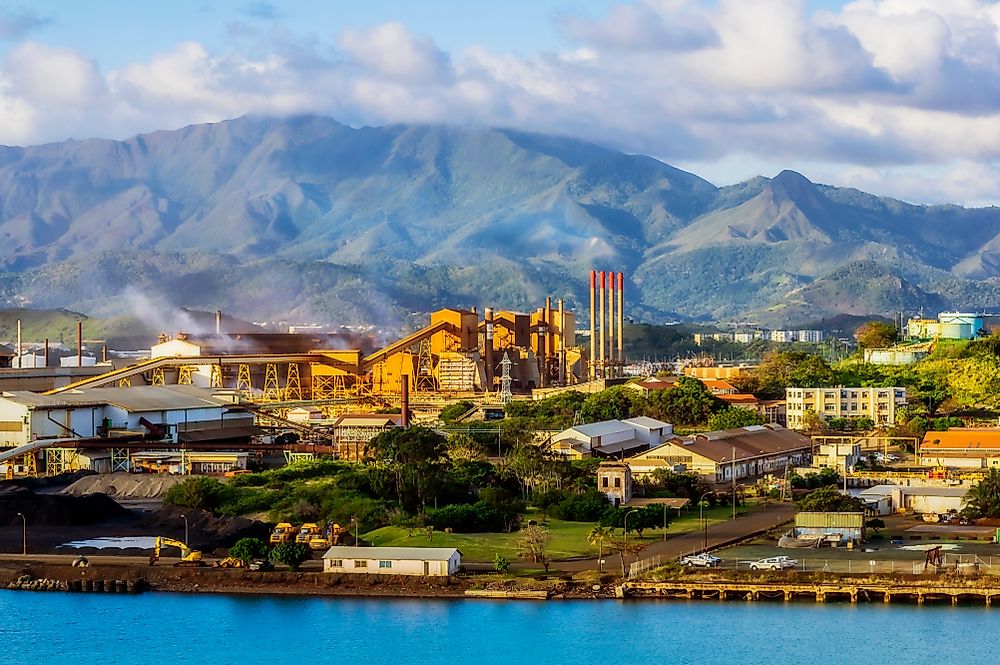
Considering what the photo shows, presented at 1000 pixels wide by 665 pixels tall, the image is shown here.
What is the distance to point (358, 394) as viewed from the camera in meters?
60.6

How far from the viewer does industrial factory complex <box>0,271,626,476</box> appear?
43656 mm

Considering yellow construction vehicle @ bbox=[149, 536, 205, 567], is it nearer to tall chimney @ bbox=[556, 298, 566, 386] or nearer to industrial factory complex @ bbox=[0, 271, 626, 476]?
industrial factory complex @ bbox=[0, 271, 626, 476]

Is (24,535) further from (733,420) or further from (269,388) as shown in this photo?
(269,388)

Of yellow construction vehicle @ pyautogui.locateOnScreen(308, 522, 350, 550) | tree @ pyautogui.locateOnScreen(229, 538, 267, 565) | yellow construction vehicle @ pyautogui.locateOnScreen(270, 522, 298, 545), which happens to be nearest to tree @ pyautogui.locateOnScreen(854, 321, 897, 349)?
yellow construction vehicle @ pyautogui.locateOnScreen(308, 522, 350, 550)

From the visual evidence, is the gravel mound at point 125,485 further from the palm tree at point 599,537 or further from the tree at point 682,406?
the tree at point 682,406

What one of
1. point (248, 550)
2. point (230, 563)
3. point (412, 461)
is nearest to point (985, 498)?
point (412, 461)

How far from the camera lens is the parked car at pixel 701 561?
94.9 ft

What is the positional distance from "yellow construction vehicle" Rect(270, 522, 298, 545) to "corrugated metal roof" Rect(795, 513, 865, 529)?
9074 mm

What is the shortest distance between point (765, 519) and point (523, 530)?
18.3ft

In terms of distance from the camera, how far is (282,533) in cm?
3244

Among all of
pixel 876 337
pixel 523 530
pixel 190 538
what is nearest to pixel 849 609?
pixel 523 530

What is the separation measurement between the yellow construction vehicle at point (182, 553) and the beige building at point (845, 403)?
1037 inches

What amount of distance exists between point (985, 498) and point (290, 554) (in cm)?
1379

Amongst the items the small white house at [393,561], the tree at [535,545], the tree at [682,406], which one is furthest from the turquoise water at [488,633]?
the tree at [682,406]
